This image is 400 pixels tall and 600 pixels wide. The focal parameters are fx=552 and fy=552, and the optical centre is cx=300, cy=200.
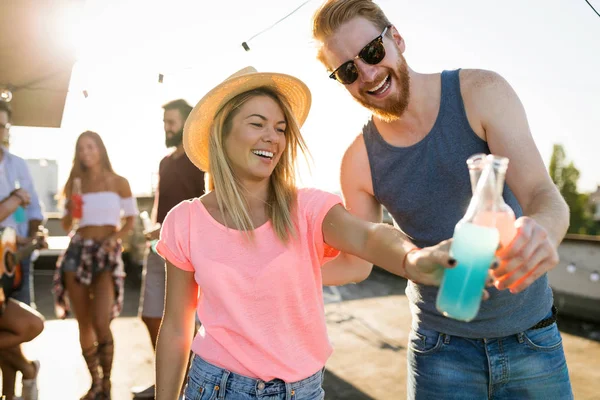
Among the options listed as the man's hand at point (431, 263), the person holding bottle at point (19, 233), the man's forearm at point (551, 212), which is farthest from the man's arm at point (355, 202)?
the person holding bottle at point (19, 233)

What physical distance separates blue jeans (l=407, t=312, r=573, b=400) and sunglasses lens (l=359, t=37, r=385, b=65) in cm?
108

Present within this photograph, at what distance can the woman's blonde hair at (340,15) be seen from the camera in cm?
218

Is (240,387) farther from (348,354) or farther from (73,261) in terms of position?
(348,354)

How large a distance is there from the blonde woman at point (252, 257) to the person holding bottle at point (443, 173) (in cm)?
29

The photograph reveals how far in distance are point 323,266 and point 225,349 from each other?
57 cm

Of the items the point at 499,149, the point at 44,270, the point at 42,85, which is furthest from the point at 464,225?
the point at 44,270

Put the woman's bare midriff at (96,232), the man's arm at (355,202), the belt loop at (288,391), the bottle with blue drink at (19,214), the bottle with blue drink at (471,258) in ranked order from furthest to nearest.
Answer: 1. the woman's bare midriff at (96,232)
2. the bottle with blue drink at (19,214)
3. the man's arm at (355,202)
4. the belt loop at (288,391)
5. the bottle with blue drink at (471,258)

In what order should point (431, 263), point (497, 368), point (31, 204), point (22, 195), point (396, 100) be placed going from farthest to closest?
point (31, 204), point (22, 195), point (396, 100), point (497, 368), point (431, 263)

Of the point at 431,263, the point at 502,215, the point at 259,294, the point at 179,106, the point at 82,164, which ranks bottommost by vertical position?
the point at 259,294

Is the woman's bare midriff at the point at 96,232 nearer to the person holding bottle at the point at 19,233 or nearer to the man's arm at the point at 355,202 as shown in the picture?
the person holding bottle at the point at 19,233

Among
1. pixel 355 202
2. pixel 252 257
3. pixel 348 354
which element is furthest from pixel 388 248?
pixel 348 354

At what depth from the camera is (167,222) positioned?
209cm

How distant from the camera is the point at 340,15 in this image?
2184mm

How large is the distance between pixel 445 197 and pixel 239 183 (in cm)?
79
